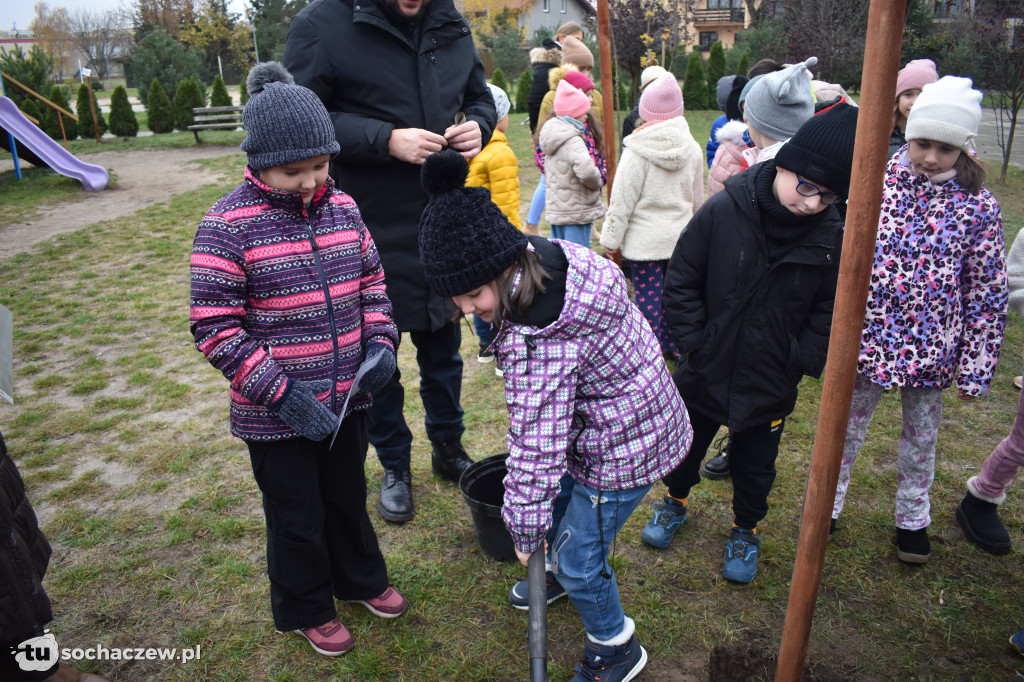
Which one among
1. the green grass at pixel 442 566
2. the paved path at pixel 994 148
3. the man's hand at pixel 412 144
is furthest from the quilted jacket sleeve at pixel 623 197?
the paved path at pixel 994 148

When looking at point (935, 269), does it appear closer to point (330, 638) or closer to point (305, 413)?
point (305, 413)

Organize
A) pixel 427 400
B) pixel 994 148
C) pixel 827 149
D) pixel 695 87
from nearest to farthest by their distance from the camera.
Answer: pixel 827 149 < pixel 427 400 < pixel 994 148 < pixel 695 87

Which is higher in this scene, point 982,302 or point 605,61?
point 605,61

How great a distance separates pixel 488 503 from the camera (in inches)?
111

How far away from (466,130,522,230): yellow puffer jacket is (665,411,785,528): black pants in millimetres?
1548

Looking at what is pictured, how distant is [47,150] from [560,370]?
39.7 feet

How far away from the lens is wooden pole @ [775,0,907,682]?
4.35 ft

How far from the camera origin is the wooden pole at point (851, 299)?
1327 millimetres

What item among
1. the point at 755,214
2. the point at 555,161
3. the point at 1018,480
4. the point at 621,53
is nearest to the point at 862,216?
the point at 755,214

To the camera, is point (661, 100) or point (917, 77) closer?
point (917, 77)

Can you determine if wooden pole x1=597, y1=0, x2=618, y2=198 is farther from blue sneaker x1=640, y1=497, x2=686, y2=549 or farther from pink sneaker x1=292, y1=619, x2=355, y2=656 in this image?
pink sneaker x1=292, y1=619, x2=355, y2=656

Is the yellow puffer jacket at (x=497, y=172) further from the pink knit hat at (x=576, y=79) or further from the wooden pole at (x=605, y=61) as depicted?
the pink knit hat at (x=576, y=79)

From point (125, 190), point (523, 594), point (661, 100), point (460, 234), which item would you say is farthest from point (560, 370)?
point (125, 190)

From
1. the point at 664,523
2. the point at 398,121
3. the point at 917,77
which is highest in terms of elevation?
the point at 917,77
